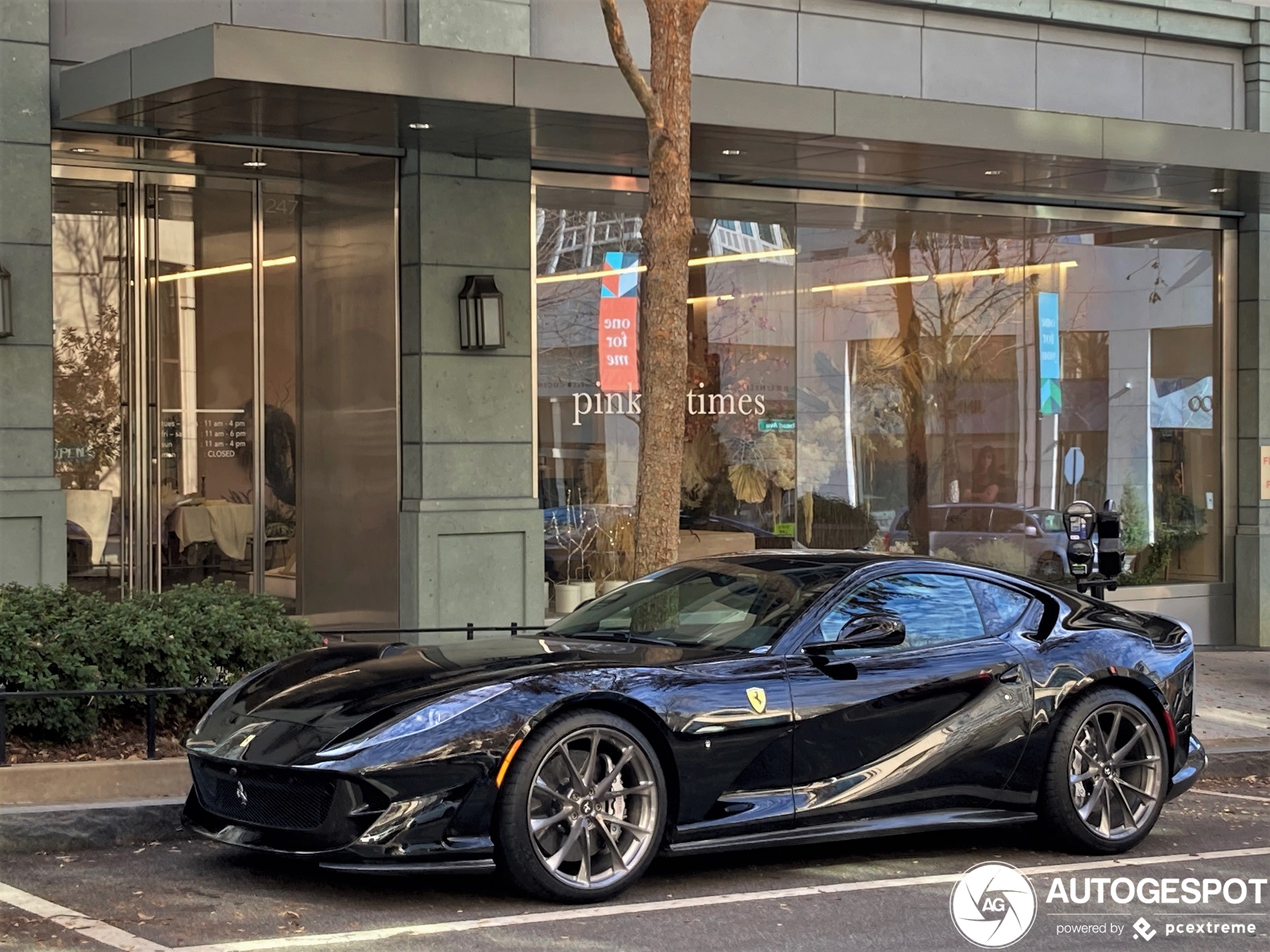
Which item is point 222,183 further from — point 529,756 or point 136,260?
point 529,756

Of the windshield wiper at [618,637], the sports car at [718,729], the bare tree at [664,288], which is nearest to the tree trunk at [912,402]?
the bare tree at [664,288]

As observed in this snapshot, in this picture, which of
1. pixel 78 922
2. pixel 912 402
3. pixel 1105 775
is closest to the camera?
pixel 78 922

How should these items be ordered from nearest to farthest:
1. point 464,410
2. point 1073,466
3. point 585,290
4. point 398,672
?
point 398,672 < point 464,410 < point 585,290 < point 1073,466

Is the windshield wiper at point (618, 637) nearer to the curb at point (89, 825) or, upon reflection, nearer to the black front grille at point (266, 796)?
the black front grille at point (266, 796)

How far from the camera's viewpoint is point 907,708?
6801 millimetres

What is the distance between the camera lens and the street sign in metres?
16.8

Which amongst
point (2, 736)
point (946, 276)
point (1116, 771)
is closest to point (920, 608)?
point (1116, 771)

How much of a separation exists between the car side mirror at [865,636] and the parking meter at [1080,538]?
205 inches

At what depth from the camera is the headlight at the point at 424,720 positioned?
19.1 ft

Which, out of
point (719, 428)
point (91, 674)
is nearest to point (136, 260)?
point (719, 428)

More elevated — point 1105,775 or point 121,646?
point 121,646

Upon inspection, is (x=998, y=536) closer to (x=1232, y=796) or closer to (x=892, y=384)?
(x=892, y=384)

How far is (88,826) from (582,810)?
8.13 feet

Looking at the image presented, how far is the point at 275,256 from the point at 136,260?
3.95 feet
